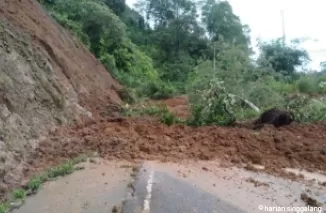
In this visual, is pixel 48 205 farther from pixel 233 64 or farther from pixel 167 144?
pixel 233 64

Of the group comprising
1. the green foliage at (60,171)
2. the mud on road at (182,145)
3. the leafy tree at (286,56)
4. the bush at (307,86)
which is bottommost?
the green foliage at (60,171)

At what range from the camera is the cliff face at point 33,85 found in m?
7.36

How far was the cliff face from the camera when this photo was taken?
736cm

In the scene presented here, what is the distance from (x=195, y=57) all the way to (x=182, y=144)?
21.3 meters

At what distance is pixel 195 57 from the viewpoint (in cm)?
2958

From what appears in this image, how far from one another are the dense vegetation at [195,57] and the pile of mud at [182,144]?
174 centimetres

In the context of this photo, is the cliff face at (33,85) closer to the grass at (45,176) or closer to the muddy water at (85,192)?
the grass at (45,176)

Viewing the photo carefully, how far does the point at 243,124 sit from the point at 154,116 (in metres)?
2.48

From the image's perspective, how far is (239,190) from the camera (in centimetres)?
650

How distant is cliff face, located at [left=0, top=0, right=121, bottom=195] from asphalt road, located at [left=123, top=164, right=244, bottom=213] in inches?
82.7

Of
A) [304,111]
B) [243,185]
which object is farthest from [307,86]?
[243,185]

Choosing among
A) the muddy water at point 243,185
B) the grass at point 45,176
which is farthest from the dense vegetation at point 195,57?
the grass at point 45,176

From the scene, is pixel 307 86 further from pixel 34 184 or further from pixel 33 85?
pixel 34 184

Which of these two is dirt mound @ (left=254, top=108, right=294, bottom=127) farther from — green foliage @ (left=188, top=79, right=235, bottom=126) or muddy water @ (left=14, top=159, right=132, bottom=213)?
muddy water @ (left=14, top=159, right=132, bottom=213)
